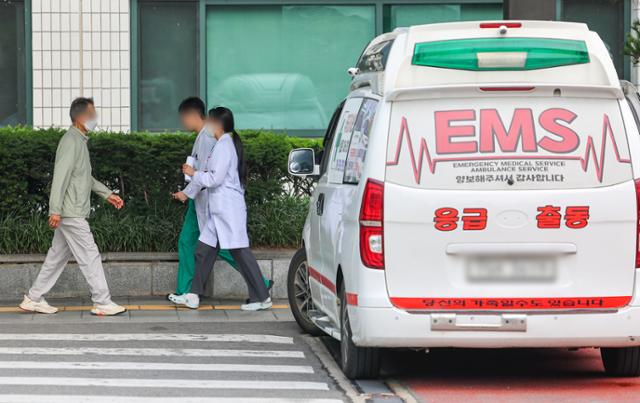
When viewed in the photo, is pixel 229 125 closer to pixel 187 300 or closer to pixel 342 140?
pixel 187 300

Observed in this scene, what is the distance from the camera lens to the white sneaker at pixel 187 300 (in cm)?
1184

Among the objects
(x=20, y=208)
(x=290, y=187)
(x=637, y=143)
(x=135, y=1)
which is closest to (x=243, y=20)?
(x=135, y=1)

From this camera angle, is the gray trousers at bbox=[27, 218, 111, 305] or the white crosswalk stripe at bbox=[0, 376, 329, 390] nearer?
the white crosswalk stripe at bbox=[0, 376, 329, 390]

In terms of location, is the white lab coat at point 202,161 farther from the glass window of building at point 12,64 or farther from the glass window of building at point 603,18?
the glass window of building at point 603,18

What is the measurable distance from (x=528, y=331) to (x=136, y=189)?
6230 millimetres

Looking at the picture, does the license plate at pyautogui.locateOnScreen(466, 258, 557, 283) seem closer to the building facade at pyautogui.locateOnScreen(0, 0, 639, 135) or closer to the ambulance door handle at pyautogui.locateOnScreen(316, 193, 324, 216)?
the ambulance door handle at pyautogui.locateOnScreen(316, 193, 324, 216)

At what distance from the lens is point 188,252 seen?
12.1m

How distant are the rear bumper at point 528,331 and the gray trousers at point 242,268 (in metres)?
4.01

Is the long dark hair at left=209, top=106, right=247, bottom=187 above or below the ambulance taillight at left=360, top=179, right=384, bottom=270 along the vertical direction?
above

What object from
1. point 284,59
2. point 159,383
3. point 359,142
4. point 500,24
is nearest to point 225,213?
point 359,142

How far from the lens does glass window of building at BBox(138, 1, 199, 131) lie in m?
17.0

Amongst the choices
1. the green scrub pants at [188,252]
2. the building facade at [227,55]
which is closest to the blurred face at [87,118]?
the green scrub pants at [188,252]

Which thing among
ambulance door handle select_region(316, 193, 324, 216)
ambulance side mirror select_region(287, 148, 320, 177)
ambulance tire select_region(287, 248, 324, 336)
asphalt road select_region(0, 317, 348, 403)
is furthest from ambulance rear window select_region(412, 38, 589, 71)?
ambulance tire select_region(287, 248, 324, 336)

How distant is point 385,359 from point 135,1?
8753 mm
